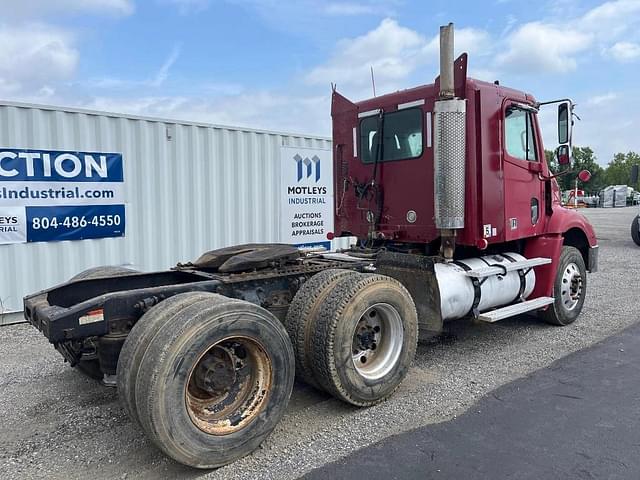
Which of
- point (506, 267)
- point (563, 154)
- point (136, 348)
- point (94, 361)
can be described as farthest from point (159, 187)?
point (563, 154)

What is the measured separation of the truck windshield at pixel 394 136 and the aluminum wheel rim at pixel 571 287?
105 inches

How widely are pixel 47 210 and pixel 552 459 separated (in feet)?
22.2

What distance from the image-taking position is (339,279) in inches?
165

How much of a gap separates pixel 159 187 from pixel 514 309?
5563mm

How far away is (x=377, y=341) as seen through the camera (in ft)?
14.3

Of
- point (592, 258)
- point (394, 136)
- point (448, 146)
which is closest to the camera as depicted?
point (448, 146)

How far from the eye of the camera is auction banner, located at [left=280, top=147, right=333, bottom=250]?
374 inches

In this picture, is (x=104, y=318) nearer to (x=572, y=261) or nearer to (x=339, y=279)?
(x=339, y=279)

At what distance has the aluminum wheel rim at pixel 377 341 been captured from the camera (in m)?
4.19

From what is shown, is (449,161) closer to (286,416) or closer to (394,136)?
(394,136)

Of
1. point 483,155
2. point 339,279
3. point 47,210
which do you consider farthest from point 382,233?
point 47,210

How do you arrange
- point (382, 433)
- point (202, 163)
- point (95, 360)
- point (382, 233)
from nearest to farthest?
point (382, 433)
point (95, 360)
point (382, 233)
point (202, 163)

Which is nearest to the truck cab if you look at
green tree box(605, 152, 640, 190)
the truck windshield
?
the truck windshield

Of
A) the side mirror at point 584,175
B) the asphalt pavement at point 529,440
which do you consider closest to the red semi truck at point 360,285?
the side mirror at point 584,175
